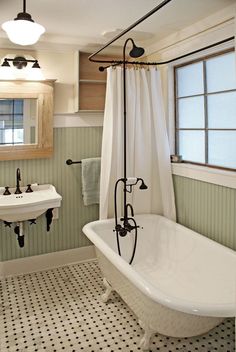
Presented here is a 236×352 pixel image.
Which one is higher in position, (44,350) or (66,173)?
(66,173)

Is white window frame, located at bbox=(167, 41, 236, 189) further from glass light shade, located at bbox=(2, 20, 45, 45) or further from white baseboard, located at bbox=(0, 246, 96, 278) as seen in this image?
glass light shade, located at bbox=(2, 20, 45, 45)

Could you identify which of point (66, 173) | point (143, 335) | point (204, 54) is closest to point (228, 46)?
point (204, 54)

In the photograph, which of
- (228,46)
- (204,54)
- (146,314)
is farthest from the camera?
(204,54)

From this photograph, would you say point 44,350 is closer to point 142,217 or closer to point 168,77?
point 142,217

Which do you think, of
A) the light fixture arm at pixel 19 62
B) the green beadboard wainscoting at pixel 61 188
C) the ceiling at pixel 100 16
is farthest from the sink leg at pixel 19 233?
the ceiling at pixel 100 16

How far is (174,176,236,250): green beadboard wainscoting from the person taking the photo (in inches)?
104

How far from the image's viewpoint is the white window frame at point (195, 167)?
2.62 m

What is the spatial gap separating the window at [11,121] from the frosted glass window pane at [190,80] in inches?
63.0

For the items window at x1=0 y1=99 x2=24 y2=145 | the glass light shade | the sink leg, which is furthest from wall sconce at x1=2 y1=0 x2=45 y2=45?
the sink leg

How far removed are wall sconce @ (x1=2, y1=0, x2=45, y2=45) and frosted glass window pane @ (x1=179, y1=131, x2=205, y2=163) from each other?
5.70ft

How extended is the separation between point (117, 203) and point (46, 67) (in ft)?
5.15

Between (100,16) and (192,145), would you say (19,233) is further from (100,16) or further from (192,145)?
(100,16)

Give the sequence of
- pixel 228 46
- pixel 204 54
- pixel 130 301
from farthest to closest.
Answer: pixel 204 54, pixel 228 46, pixel 130 301

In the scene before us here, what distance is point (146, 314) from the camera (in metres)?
2.12
